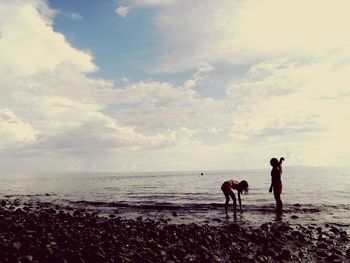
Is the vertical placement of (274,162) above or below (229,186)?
above

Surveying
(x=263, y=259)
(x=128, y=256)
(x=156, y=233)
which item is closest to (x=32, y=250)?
(x=128, y=256)

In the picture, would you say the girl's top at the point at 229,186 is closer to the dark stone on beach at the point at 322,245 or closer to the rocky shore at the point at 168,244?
the rocky shore at the point at 168,244

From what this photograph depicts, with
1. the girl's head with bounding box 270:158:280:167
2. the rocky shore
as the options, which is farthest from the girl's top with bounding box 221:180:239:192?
the rocky shore

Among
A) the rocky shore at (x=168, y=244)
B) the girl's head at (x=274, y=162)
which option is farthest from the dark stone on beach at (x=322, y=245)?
the girl's head at (x=274, y=162)

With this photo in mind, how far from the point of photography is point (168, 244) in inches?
529

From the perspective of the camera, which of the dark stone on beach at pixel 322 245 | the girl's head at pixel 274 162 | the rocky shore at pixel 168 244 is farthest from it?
the girl's head at pixel 274 162

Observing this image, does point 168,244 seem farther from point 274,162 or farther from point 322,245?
point 274,162

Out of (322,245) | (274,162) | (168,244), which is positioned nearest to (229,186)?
(274,162)

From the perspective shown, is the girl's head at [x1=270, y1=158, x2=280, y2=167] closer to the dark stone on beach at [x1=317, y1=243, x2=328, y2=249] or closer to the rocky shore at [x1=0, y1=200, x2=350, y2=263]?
the rocky shore at [x1=0, y1=200, x2=350, y2=263]

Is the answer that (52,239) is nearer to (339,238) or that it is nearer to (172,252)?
(172,252)

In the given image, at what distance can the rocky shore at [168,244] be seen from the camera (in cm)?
1102

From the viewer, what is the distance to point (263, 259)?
11.3 m

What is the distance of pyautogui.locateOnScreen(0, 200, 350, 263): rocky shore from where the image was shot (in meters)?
11.0

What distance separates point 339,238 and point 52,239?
1220cm
